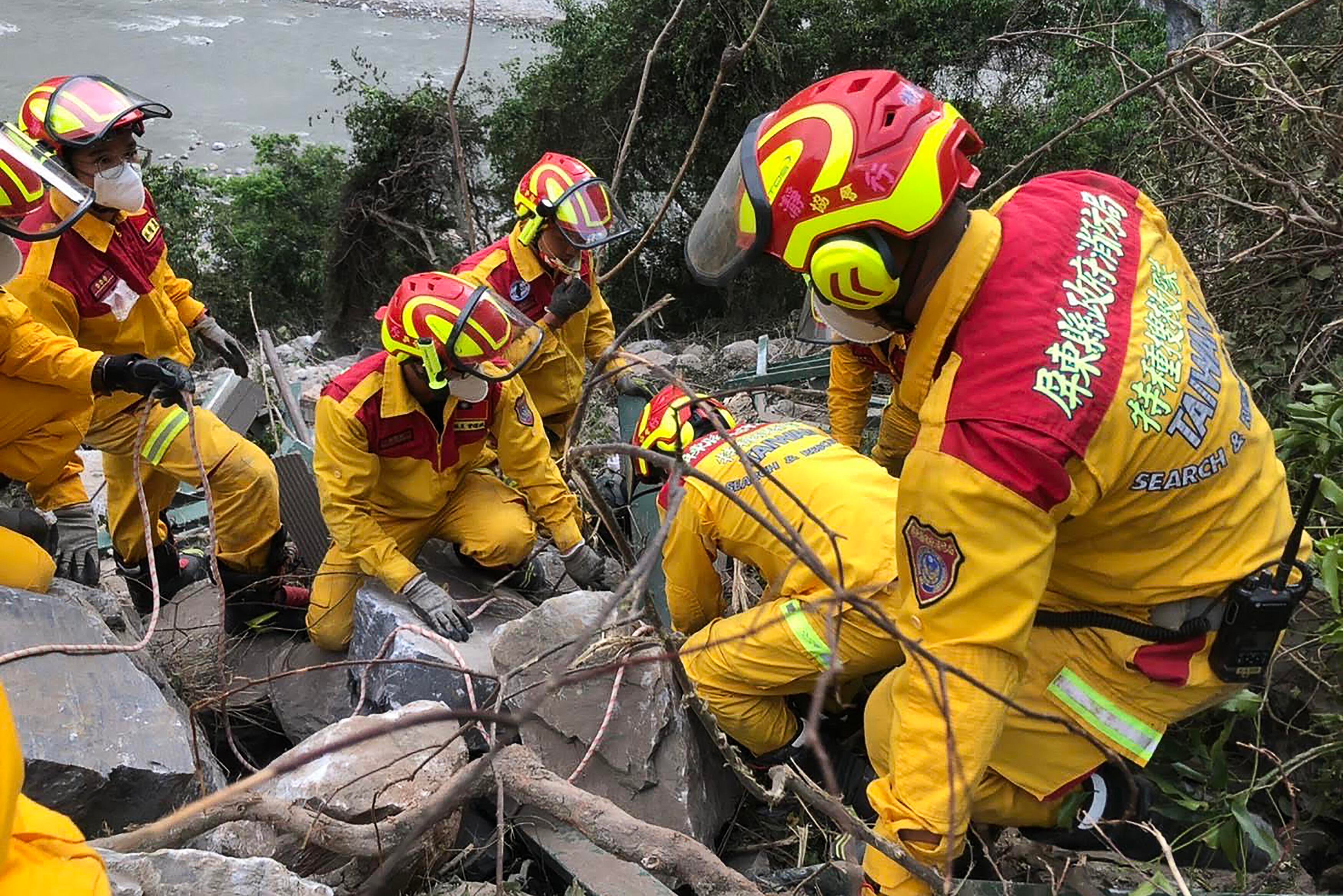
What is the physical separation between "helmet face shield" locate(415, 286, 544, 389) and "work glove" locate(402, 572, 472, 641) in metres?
0.76

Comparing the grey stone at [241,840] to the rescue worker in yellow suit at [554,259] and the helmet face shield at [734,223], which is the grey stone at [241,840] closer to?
the helmet face shield at [734,223]

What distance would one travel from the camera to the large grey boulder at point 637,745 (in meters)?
3.01

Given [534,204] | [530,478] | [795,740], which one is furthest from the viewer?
[534,204]

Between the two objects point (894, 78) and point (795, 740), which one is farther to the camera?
point (795, 740)

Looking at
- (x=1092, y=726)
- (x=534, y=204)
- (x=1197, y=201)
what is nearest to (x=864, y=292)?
(x=1092, y=726)

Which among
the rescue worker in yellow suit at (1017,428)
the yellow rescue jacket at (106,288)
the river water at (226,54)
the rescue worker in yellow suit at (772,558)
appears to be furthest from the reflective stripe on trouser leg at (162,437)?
the river water at (226,54)

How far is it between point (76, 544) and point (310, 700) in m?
1.12

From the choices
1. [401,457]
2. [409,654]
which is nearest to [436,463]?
[401,457]

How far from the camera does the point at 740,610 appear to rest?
12.3ft

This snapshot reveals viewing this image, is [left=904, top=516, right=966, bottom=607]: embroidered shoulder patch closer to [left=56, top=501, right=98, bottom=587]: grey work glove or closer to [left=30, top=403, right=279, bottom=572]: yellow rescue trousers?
[left=30, top=403, right=279, bottom=572]: yellow rescue trousers

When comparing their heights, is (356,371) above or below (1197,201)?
below

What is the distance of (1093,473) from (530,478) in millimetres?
2857

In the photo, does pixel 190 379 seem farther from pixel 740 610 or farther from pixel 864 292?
pixel 864 292

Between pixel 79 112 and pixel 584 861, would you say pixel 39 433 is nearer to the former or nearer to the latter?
pixel 79 112
